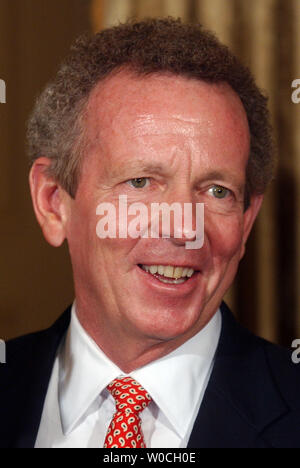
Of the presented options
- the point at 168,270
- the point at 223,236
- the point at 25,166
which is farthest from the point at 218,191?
the point at 25,166

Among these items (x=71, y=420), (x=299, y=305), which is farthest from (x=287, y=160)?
(x=71, y=420)

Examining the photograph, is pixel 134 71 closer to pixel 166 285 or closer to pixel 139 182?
pixel 139 182

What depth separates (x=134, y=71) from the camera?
1.38m

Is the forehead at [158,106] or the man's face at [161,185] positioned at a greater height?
the forehead at [158,106]

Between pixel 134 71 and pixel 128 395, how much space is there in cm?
66

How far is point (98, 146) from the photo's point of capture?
139 centimetres

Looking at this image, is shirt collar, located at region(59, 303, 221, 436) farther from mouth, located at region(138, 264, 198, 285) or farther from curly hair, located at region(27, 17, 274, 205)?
curly hair, located at region(27, 17, 274, 205)

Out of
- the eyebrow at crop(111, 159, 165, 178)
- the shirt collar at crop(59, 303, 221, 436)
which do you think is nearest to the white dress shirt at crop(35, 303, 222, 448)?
the shirt collar at crop(59, 303, 221, 436)

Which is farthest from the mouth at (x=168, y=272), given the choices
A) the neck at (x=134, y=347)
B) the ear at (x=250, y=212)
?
the ear at (x=250, y=212)

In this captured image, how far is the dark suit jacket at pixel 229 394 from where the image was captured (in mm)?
1323

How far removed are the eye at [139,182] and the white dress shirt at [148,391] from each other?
0.34m

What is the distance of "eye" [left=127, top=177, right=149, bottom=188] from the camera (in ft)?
4.46
